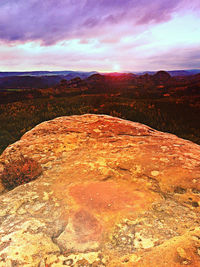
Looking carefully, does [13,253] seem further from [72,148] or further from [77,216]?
[72,148]

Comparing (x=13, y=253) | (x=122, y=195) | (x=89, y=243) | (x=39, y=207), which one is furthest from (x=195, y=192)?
(x=13, y=253)

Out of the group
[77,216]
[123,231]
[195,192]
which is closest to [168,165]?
[195,192]

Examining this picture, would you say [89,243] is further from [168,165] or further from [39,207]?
[168,165]

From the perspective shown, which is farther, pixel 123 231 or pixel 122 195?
pixel 122 195

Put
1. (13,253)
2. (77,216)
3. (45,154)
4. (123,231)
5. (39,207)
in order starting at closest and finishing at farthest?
(13,253)
(123,231)
(77,216)
(39,207)
(45,154)

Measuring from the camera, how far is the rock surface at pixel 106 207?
2.30 m

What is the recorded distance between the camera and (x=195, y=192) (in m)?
3.40

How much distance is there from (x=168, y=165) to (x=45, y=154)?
3345 mm

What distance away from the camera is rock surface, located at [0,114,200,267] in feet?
7.54

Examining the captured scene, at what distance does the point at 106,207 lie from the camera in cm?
308

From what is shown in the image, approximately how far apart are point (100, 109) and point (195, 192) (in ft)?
36.5

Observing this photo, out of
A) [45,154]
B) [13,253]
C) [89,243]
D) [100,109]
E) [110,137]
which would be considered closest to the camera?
[13,253]

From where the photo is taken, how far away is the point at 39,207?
3213 mm

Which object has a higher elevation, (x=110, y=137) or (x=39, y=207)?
(x=110, y=137)
